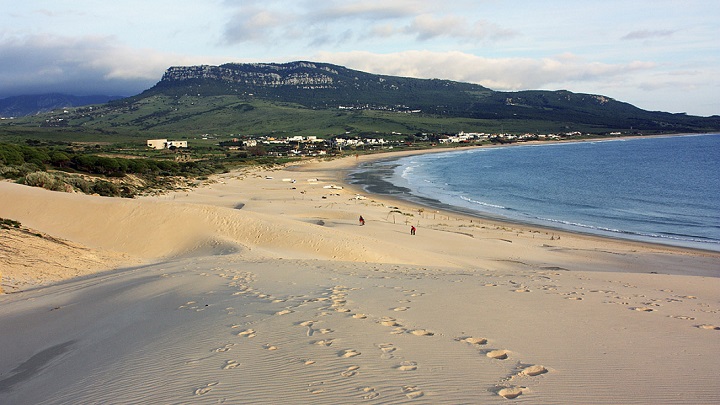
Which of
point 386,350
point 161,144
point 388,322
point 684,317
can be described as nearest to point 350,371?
point 386,350

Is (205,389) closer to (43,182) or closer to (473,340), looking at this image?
(473,340)

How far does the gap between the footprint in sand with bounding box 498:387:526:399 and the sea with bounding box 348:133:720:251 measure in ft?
99.7

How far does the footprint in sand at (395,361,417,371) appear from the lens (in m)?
6.22

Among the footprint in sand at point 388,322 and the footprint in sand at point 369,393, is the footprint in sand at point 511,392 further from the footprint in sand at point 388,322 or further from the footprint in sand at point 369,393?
the footprint in sand at point 388,322

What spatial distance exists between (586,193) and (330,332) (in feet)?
183

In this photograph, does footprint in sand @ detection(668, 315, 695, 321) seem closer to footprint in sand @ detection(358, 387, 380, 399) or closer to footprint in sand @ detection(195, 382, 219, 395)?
footprint in sand @ detection(358, 387, 380, 399)

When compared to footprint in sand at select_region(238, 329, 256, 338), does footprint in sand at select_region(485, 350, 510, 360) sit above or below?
above

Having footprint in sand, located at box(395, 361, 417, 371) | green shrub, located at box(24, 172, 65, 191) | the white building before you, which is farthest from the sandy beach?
the white building

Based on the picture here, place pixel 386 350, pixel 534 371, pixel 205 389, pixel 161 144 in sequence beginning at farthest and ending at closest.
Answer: pixel 161 144 → pixel 386 350 → pixel 534 371 → pixel 205 389

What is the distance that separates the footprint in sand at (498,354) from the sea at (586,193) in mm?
29295

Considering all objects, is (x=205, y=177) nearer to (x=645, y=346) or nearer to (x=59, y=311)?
(x=59, y=311)

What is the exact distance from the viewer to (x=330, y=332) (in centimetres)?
784

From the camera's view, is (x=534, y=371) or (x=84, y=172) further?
(x=84, y=172)

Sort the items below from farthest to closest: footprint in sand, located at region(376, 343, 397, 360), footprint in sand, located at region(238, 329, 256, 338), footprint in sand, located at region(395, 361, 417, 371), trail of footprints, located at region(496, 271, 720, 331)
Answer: trail of footprints, located at region(496, 271, 720, 331), footprint in sand, located at region(238, 329, 256, 338), footprint in sand, located at region(376, 343, 397, 360), footprint in sand, located at region(395, 361, 417, 371)
